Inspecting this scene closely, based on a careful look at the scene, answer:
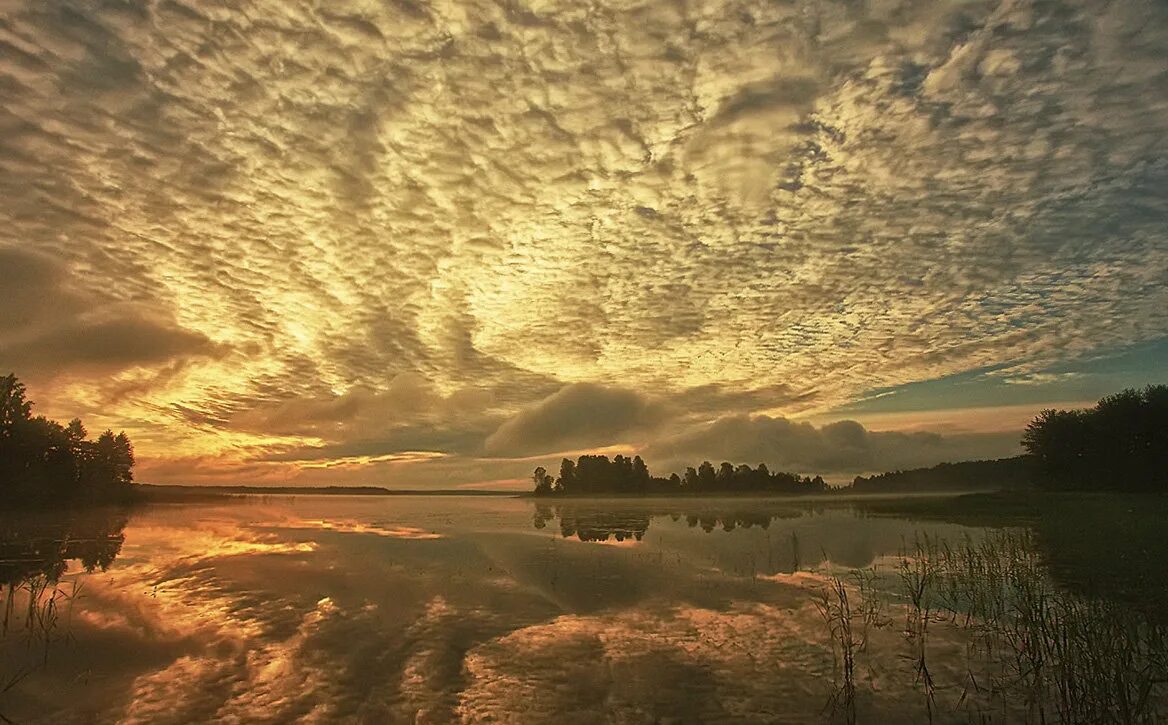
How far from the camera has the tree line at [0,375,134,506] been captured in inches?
2817

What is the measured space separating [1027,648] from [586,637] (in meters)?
9.82

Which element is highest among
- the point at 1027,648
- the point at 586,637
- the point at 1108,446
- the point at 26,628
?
the point at 1108,446

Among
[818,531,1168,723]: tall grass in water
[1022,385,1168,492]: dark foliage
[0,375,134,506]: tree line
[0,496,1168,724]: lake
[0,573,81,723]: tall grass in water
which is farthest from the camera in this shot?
[1022,385,1168,492]: dark foliage

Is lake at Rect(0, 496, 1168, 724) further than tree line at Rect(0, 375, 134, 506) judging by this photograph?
No

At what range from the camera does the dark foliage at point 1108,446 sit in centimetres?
7750

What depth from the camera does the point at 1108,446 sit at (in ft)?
271

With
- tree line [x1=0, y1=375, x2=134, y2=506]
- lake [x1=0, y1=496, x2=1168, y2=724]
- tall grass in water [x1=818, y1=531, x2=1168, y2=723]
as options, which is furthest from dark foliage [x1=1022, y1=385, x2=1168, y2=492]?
tree line [x1=0, y1=375, x2=134, y2=506]

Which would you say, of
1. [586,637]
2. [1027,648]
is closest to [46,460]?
[586,637]

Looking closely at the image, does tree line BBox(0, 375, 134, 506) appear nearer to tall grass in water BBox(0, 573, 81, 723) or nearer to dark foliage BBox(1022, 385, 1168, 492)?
tall grass in water BBox(0, 573, 81, 723)

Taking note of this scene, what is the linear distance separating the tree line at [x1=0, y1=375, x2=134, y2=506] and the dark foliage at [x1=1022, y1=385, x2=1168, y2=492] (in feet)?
447

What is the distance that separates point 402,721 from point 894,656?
433 inches

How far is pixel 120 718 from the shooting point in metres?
10.6

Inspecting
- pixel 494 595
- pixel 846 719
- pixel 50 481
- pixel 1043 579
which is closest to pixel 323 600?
pixel 494 595

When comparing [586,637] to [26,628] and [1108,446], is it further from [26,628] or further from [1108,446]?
[1108,446]
